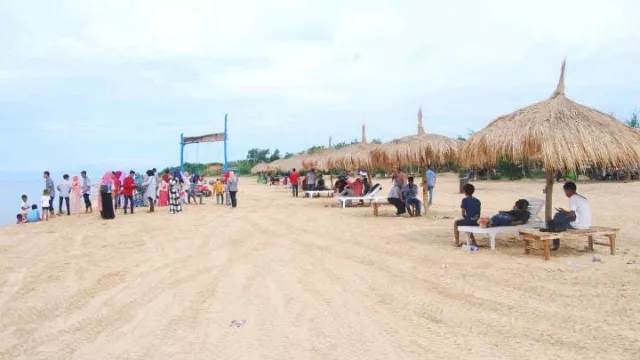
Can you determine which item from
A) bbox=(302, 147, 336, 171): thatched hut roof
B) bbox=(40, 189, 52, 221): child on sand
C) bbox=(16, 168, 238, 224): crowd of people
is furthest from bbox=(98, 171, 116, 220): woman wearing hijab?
bbox=(302, 147, 336, 171): thatched hut roof

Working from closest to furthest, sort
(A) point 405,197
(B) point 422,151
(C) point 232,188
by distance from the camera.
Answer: (B) point 422,151, (A) point 405,197, (C) point 232,188

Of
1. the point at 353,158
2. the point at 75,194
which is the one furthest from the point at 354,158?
the point at 75,194

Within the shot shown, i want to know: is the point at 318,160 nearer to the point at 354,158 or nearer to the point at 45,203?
the point at 354,158

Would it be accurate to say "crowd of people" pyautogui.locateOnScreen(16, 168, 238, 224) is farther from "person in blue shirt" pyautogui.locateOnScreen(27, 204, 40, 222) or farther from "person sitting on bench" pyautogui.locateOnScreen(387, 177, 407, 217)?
"person sitting on bench" pyautogui.locateOnScreen(387, 177, 407, 217)

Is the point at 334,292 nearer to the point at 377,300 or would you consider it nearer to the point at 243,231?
the point at 377,300

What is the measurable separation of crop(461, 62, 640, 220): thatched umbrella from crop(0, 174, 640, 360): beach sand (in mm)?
1354

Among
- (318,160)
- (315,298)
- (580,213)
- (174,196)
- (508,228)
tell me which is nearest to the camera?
(315,298)

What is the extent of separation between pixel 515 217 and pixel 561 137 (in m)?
1.36

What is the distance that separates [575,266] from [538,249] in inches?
34.9

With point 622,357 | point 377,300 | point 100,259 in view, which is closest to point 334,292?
point 377,300

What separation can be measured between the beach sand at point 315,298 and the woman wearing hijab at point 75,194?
227 inches

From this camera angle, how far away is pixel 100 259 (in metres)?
7.99

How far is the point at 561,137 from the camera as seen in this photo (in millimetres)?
7645

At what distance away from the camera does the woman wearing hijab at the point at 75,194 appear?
15648 millimetres
